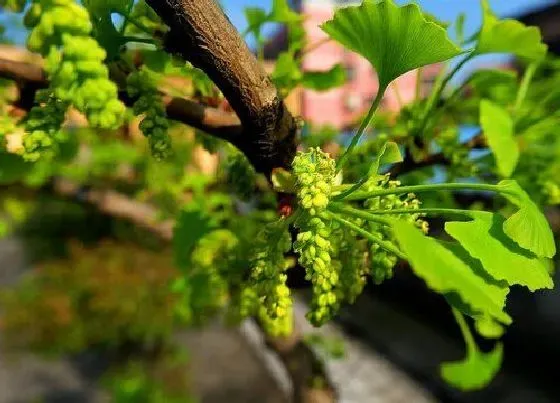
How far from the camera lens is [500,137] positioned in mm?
404

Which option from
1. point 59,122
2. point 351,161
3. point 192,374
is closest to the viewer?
point 59,122

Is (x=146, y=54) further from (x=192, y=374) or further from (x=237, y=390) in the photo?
(x=192, y=374)

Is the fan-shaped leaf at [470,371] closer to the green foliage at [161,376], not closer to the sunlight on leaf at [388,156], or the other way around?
the sunlight on leaf at [388,156]

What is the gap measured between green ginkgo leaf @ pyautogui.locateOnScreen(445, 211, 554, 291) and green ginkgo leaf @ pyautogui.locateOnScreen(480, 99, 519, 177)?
0.35 feet

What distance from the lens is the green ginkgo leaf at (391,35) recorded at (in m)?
0.26

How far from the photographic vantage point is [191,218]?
1.77ft

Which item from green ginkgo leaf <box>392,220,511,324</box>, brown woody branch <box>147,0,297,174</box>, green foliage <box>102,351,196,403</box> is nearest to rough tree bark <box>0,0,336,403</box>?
brown woody branch <box>147,0,297,174</box>

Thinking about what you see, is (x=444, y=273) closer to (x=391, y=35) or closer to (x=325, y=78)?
(x=391, y=35)

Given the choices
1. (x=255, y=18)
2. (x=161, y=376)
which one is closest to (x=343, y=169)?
(x=255, y=18)

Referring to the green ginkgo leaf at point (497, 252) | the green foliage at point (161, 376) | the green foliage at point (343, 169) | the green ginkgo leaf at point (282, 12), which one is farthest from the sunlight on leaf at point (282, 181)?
the green foliage at point (161, 376)

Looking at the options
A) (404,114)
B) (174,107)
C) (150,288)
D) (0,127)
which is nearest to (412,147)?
(404,114)

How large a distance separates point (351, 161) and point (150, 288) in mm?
2285

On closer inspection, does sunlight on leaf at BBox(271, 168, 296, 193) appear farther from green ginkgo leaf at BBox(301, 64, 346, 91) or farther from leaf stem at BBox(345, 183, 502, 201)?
green ginkgo leaf at BBox(301, 64, 346, 91)

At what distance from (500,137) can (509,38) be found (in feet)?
0.25
